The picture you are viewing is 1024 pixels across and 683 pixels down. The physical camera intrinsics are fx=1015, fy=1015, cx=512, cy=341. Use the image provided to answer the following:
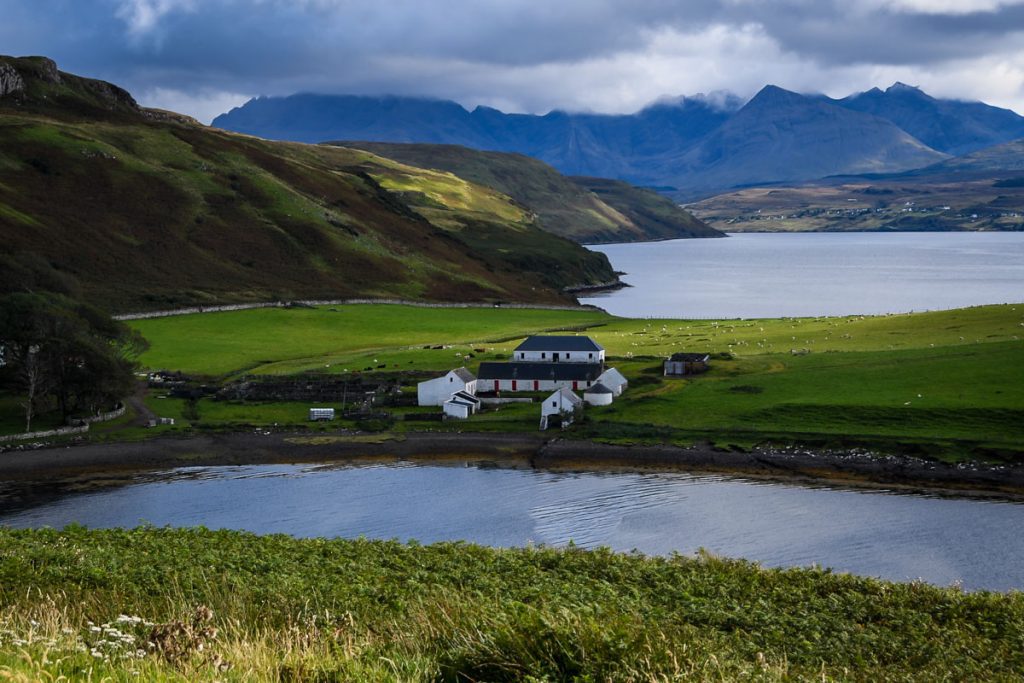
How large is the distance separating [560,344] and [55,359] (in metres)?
43.8

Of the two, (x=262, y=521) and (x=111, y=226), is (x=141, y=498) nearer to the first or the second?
(x=262, y=521)

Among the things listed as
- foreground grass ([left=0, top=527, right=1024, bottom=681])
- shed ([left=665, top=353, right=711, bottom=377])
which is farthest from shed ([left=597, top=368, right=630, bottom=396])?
foreground grass ([left=0, top=527, right=1024, bottom=681])

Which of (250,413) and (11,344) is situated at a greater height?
(11,344)

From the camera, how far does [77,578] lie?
28391mm

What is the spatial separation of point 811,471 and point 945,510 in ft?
33.7

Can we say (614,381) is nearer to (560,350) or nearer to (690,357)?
(690,357)

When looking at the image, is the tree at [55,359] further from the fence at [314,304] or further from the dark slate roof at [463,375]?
the fence at [314,304]

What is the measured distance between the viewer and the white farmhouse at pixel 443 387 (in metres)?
87.1

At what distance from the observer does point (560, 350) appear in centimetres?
9550

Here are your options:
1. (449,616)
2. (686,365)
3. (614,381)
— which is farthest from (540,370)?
(449,616)

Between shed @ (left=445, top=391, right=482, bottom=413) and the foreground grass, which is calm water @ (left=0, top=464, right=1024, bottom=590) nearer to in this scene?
shed @ (left=445, top=391, right=482, bottom=413)

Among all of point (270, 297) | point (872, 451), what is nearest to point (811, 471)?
point (872, 451)

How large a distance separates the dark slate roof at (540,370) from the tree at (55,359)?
1207 inches

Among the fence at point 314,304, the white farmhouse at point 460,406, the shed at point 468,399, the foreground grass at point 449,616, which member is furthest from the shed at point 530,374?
the fence at point 314,304
